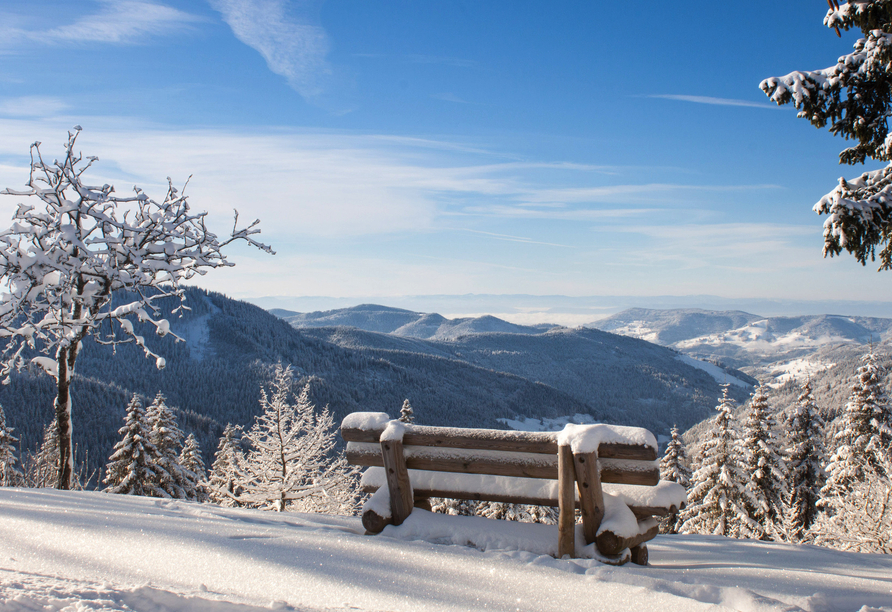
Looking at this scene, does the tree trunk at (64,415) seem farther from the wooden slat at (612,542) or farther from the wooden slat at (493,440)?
the wooden slat at (612,542)

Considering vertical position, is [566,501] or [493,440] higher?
[493,440]

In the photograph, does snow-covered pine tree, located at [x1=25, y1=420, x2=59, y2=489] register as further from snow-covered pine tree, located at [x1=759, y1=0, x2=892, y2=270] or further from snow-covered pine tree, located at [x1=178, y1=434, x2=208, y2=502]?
snow-covered pine tree, located at [x1=759, y1=0, x2=892, y2=270]

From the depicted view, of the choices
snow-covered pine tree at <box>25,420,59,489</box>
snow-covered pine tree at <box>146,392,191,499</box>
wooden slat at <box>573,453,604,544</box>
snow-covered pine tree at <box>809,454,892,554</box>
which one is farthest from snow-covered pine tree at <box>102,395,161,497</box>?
snow-covered pine tree at <box>809,454,892,554</box>

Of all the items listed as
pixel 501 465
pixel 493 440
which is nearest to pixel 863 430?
pixel 501 465

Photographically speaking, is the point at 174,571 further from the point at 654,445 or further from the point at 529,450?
the point at 654,445

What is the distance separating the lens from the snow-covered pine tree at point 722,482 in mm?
20328

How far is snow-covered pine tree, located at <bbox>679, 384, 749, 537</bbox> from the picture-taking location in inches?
800

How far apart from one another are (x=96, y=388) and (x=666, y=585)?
128604 mm

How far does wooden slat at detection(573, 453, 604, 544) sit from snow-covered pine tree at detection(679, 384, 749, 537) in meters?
18.9

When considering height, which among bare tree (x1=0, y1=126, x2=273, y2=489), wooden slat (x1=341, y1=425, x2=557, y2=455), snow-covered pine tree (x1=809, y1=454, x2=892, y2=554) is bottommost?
snow-covered pine tree (x1=809, y1=454, x2=892, y2=554)

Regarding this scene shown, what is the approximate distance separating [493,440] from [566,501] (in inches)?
33.6

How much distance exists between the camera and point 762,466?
20844mm

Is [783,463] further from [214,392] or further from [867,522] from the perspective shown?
[214,392]

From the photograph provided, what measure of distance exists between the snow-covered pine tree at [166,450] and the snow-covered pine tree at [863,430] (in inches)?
1132
